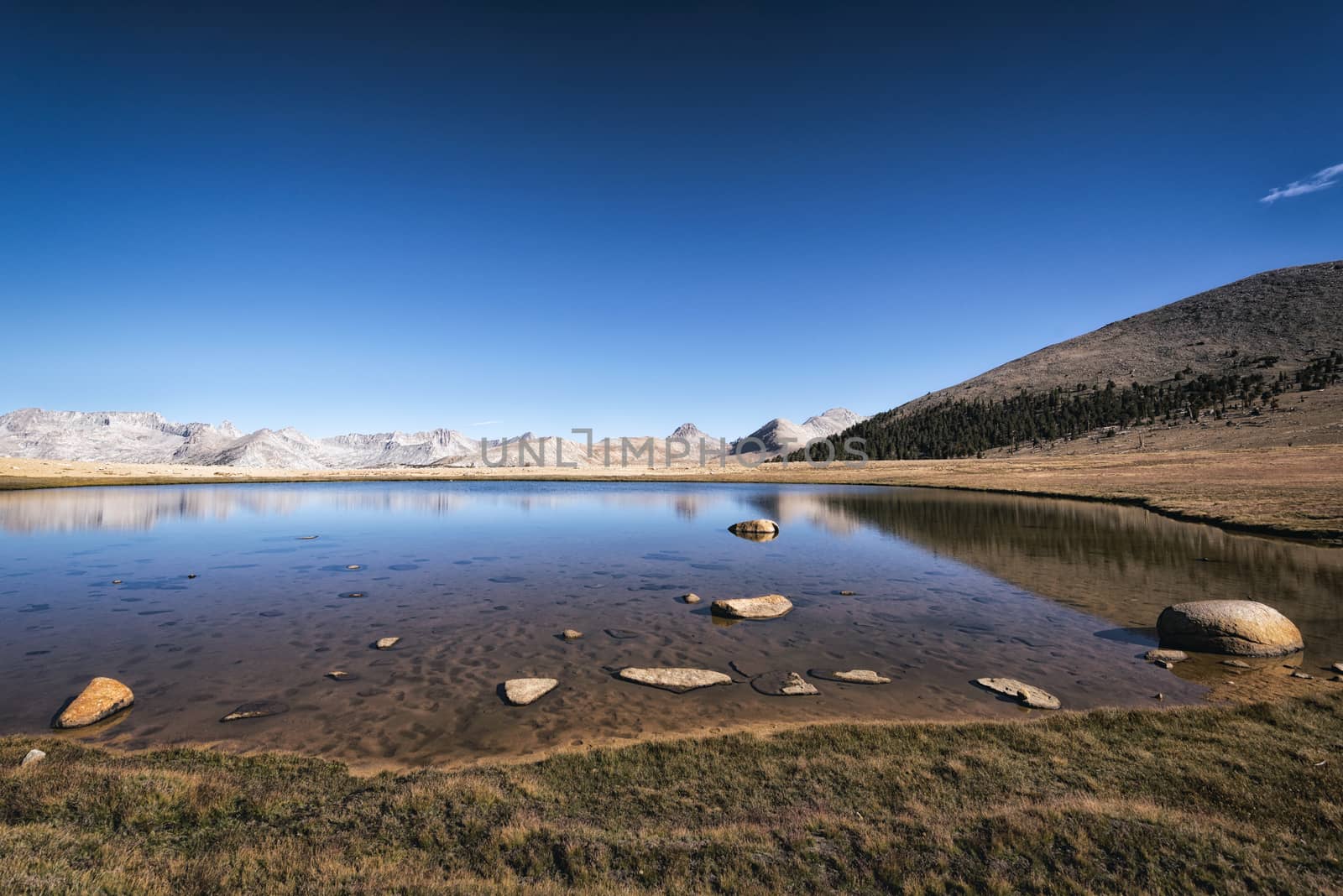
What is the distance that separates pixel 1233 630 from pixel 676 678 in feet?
53.8

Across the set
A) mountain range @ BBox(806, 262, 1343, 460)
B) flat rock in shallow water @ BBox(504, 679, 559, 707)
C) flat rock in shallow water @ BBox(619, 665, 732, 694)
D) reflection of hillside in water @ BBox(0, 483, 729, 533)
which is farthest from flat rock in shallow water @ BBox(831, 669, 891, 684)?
mountain range @ BBox(806, 262, 1343, 460)

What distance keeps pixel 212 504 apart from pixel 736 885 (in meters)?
88.6

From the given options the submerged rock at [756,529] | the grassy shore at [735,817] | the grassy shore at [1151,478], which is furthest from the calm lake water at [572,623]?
the grassy shore at [1151,478]

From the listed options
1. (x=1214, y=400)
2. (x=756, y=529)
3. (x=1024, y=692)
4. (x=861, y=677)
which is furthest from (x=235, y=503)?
(x=1214, y=400)

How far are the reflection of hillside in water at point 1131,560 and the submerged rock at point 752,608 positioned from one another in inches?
481

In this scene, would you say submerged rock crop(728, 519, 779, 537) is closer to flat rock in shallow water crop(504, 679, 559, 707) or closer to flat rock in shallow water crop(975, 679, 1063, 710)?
flat rock in shallow water crop(975, 679, 1063, 710)

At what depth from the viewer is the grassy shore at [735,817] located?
7.00 m

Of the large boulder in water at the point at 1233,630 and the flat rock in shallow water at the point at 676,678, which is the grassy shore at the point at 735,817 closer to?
the flat rock in shallow water at the point at 676,678

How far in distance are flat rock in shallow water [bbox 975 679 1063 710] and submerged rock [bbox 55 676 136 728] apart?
21.3 meters

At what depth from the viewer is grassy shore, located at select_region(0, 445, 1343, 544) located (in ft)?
139

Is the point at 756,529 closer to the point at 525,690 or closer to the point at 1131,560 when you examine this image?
the point at 1131,560

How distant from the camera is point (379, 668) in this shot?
53.1 feet

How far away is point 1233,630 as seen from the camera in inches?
648

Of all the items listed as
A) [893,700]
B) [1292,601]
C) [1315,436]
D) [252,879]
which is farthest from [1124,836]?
[1315,436]
